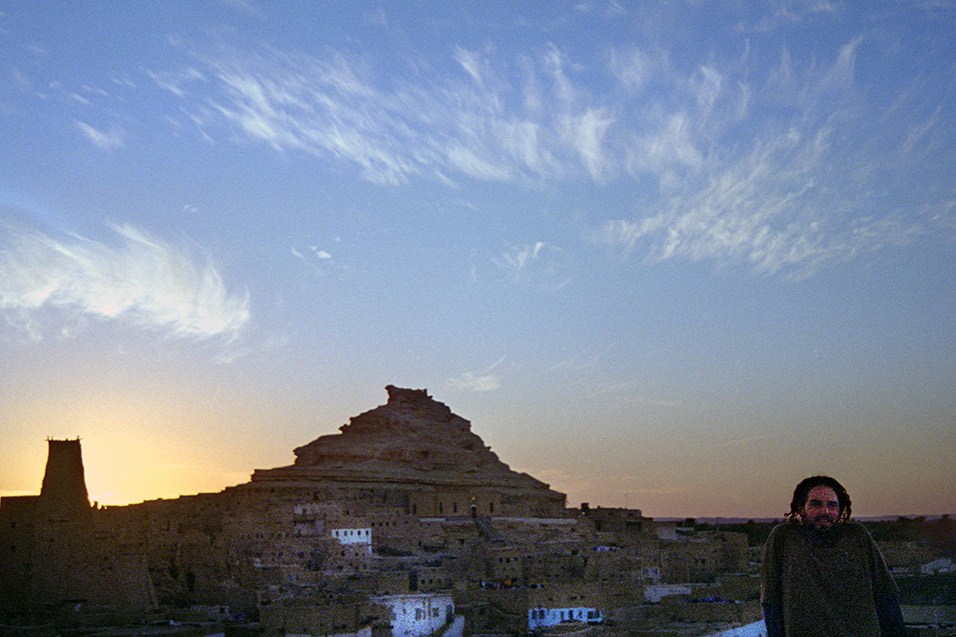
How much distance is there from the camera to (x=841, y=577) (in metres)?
5.63

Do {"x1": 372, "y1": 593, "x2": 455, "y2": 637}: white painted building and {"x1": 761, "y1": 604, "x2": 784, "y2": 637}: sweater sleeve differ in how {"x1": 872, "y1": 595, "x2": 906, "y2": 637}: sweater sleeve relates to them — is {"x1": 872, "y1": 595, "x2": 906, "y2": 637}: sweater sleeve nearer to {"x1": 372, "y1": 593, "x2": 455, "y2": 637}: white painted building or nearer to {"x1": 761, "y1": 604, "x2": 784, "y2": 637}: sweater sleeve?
{"x1": 761, "y1": 604, "x2": 784, "y2": 637}: sweater sleeve

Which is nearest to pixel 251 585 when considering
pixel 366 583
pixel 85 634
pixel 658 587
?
pixel 366 583

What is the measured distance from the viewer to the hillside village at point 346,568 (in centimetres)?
2959

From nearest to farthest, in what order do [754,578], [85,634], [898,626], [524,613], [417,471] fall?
[898,626], [85,634], [524,613], [754,578], [417,471]

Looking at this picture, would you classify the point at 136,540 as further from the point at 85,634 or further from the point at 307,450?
the point at 307,450

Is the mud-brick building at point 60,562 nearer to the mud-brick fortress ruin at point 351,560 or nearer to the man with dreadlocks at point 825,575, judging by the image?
the mud-brick fortress ruin at point 351,560

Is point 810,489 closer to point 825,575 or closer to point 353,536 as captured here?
point 825,575

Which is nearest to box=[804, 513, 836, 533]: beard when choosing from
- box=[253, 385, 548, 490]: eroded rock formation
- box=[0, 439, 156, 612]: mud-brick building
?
box=[0, 439, 156, 612]: mud-brick building

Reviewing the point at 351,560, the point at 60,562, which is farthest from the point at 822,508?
the point at 351,560

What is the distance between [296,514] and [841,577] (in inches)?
1325

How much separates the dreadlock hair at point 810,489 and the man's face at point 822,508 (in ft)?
0.08

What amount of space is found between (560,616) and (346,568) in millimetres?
7870

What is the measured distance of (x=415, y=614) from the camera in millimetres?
30281

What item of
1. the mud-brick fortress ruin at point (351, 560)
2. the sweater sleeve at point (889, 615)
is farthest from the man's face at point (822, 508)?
the mud-brick fortress ruin at point (351, 560)
